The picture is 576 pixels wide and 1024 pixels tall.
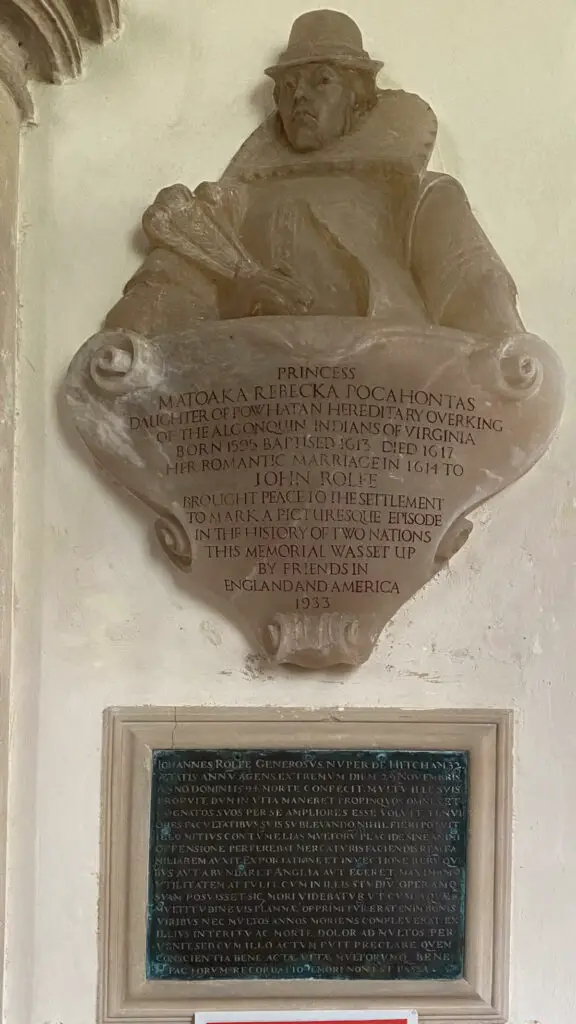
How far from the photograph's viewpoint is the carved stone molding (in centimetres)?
201

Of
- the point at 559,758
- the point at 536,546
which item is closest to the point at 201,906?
the point at 559,758

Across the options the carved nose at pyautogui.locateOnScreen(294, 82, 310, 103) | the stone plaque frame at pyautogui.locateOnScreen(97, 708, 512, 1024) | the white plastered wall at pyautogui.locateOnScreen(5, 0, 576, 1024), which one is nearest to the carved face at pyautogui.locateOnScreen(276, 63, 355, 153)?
the carved nose at pyautogui.locateOnScreen(294, 82, 310, 103)

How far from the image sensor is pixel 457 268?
206 centimetres

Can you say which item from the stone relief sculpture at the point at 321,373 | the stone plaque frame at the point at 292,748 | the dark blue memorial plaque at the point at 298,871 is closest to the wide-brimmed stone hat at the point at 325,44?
the stone relief sculpture at the point at 321,373

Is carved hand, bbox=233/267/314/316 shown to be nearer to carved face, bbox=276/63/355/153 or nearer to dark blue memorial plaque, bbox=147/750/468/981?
carved face, bbox=276/63/355/153

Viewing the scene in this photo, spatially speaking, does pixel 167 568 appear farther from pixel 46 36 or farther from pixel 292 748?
pixel 46 36

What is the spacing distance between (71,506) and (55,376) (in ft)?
1.11

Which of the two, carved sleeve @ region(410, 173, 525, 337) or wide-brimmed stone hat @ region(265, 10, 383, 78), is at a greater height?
wide-brimmed stone hat @ region(265, 10, 383, 78)

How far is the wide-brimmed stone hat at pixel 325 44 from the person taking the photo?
2.10 meters

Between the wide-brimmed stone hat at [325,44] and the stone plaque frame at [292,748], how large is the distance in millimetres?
1607

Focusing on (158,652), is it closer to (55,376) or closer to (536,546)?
(55,376)

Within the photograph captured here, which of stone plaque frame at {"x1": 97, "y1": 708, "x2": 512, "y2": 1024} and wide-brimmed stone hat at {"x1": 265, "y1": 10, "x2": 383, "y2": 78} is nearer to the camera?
stone plaque frame at {"x1": 97, "y1": 708, "x2": 512, "y2": 1024}

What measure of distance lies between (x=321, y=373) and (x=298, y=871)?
1190mm

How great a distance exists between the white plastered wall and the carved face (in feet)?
0.41
